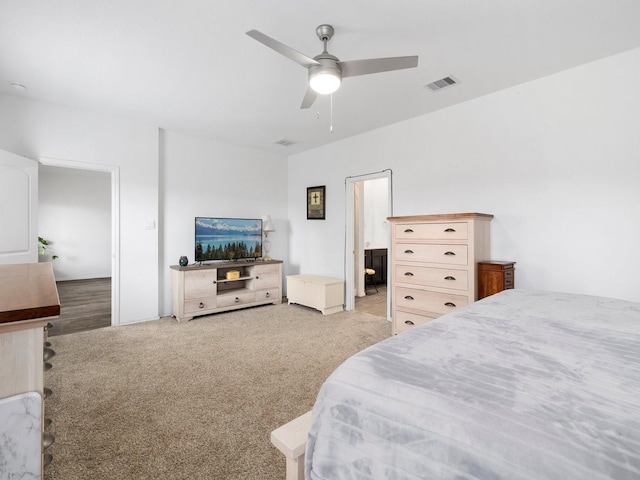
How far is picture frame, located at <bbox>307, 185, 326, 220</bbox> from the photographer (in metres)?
5.18

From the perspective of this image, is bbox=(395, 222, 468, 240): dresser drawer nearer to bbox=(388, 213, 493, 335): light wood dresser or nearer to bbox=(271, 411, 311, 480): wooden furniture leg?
bbox=(388, 213, 493, 335): light wood dresser

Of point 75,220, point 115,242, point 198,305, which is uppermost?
point 75,220

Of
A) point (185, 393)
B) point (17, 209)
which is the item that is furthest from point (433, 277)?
point (17, 209)

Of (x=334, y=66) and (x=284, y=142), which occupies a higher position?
(x=284, y=142)

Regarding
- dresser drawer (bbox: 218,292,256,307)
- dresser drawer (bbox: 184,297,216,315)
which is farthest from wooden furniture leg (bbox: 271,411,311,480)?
dresser drawer (bbox: 218,292,256,307)

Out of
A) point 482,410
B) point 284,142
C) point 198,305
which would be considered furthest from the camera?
point 284,142

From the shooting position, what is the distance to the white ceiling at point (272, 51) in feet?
6.72

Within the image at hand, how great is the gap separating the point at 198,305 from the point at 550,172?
431cm

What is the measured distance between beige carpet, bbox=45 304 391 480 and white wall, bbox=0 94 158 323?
0.55 m

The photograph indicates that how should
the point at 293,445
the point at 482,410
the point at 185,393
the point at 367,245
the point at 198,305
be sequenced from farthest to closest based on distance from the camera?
1. the point at 367,245
2. the point at 198,305
3. the point at 185,393
4. the point at 293,445
5. the point at 482,410

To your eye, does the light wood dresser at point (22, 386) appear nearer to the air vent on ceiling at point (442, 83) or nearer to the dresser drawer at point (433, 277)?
the dresser drawer at point (433, 277)

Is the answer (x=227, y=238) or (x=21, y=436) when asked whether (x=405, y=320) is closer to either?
(x=227, y=238)

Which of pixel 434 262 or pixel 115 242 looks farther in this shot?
pixel 115 242

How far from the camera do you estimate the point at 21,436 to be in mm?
800
